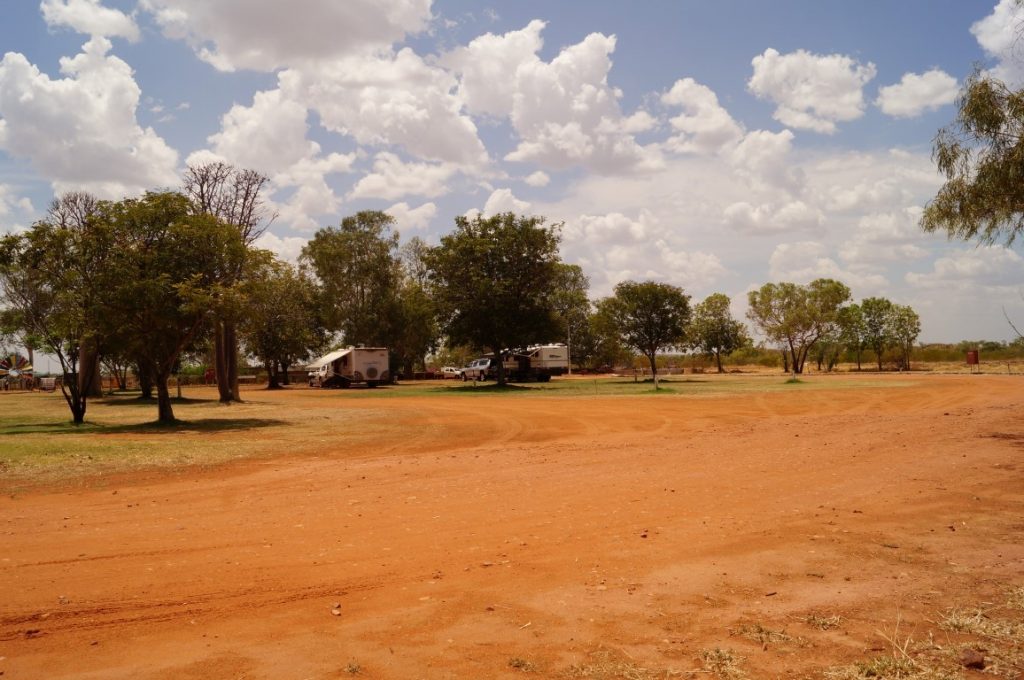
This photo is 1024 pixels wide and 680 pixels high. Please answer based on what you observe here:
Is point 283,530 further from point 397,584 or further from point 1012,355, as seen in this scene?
point 1012,355

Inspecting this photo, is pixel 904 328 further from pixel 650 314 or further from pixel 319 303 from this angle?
pixel 319 303

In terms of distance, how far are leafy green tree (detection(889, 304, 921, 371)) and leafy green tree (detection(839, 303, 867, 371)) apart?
2.75 m

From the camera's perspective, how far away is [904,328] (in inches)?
2960

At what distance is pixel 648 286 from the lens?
2159 inches

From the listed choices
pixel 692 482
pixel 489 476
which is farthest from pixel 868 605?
pixel 489 476

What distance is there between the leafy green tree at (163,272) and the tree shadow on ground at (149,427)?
107 cm

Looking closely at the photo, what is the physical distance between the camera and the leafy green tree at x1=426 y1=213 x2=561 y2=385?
1998 inches

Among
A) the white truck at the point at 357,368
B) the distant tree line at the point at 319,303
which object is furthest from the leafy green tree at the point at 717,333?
the white truck at the point at 357,368

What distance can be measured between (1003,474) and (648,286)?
43.7 m

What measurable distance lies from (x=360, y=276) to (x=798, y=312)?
42391 millimetres

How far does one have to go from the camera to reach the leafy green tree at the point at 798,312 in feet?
237

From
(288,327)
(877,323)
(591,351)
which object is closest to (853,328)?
(877,323)

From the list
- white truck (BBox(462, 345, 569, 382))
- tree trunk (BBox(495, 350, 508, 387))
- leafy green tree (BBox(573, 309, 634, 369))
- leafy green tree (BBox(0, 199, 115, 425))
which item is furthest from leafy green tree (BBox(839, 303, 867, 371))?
leafy green tree (BBox(0, 199, 115, 425))

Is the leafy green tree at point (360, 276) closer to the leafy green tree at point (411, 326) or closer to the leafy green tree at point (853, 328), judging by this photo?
the leafy green tree at point (411, 326)
